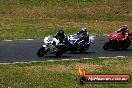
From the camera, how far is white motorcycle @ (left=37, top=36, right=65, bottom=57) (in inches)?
990

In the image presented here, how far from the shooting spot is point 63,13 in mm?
53281

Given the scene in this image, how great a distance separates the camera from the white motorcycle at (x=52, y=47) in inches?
990

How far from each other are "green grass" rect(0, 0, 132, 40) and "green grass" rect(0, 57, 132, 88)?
37.6 ft

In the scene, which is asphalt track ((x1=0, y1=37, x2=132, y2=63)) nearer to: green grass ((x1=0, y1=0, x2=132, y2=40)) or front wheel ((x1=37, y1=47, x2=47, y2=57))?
front wheel ((x1=37, y1=47, x2=47, y2=57))

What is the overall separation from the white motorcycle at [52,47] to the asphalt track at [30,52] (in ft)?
1.07

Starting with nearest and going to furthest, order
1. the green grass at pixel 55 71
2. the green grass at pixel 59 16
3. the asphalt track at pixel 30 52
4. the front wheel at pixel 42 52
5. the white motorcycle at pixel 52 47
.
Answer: the green grass at pixel 55 71, the white motorcycle at pixel 52 47, the asphalt track at pixel 30 52, the front wheel at pixel 42 52, the green grass at pixel 59 16

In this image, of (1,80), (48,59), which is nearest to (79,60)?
(48,59)

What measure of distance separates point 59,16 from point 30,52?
24.7m

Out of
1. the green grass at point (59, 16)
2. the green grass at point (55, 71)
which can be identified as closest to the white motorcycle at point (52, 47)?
the green grass at point (55, 71)

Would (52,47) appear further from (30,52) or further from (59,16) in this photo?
(59,16)

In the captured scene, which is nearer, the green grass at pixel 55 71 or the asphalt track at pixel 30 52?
the green grass at pixel 55 71

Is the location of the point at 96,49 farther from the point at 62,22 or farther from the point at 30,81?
the point at 62,22

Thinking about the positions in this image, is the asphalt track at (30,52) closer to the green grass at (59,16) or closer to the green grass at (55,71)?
the green grass at (55,71)

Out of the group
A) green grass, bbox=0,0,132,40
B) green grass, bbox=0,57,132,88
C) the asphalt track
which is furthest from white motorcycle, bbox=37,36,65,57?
green grass, bbox=0,0,132,40
